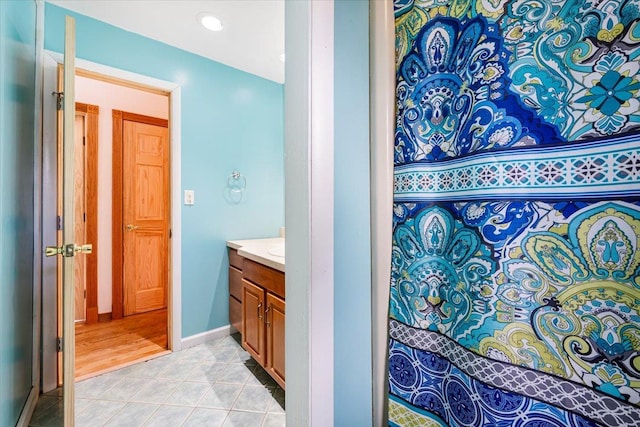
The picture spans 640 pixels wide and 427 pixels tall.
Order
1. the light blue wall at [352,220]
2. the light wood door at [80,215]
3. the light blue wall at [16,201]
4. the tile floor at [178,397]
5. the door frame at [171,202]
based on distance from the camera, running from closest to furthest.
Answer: the light blue wall at [352,220], the light blue wall at [16,201], the tile floor at [178,397], the door frame at [171,202], the light wood door at [80,215]

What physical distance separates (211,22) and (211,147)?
872 mm

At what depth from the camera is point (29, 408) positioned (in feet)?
4.45

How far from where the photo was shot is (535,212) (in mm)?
507

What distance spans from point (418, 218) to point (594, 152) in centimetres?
34

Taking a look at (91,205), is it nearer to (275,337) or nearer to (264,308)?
(264,308)

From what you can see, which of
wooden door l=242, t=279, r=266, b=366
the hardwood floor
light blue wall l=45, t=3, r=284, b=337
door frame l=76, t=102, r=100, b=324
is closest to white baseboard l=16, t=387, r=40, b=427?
the hardwood floor

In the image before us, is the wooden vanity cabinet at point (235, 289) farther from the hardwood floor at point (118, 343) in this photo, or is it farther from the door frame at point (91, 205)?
the door frame at point (91, 205)

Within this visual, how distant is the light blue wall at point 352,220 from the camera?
0.68 meters

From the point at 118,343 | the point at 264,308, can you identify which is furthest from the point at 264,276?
the point at 118,343

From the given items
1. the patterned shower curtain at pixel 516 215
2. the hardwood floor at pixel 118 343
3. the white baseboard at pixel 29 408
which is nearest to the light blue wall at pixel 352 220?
the patterned shower curtain at pixel 516 215

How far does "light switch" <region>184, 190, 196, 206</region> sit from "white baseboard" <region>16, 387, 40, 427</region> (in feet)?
4.45

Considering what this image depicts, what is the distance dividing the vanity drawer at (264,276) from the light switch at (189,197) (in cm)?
68

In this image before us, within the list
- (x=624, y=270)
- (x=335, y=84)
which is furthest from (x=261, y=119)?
(x=624, y=270)

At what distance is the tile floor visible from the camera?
4.44ft
